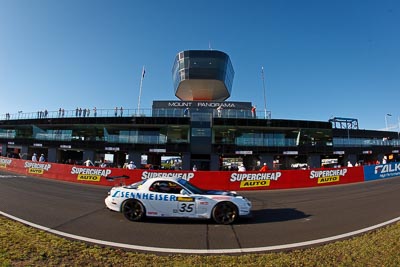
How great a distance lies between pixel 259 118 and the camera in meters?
36.5

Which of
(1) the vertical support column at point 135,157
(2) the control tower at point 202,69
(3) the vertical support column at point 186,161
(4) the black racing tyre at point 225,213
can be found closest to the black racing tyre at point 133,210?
(4) the black racing tyre at point 225,213

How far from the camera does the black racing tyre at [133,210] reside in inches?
279

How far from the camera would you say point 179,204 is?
7043 millimetres

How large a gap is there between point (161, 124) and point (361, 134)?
38.8m

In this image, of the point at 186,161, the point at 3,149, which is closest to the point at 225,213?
the point at 186,161

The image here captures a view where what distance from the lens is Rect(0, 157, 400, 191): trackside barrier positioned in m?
15.9

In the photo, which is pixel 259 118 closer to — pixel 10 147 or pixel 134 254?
pixel 134 254

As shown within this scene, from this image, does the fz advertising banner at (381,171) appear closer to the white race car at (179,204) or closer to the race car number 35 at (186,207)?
the white race car at (179,204)

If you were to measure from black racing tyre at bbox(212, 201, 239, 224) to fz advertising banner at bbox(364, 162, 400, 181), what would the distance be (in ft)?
64.9

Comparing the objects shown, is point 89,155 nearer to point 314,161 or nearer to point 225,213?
point 314,161

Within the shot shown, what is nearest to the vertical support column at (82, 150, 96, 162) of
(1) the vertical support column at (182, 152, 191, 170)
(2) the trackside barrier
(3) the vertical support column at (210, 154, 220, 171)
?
(1) the vertical support column at (182, 152, 191, 170)

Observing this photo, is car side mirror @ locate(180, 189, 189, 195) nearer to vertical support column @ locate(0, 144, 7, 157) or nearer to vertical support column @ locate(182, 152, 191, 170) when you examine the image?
vertical support column @ locate(182, 152, 191, 170)

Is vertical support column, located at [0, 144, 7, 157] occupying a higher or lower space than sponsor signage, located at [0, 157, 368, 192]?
higher

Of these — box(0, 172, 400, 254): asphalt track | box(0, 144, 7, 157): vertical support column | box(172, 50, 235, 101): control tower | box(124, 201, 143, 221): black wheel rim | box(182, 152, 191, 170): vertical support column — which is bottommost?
box(0, 172, 400, 254): asphalt track
